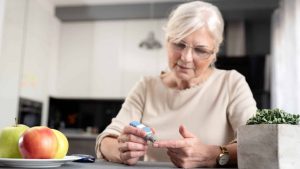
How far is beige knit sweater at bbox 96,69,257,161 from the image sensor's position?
1.11m

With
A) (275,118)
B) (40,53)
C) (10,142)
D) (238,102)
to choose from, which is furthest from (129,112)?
(40,53)

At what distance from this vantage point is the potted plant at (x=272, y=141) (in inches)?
22.0

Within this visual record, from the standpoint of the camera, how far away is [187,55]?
1.10 m

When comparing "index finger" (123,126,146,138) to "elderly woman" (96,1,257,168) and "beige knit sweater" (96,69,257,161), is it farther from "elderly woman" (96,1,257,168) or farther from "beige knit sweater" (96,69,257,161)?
"beige knit sweater" (96,69,257,161)

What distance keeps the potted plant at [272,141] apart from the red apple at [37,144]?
36 centimetres

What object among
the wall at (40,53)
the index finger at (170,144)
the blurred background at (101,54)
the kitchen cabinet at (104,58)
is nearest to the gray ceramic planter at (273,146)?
the index finger at (170,144)

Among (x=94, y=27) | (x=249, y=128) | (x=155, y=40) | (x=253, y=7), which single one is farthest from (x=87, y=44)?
(x=249, y=128)

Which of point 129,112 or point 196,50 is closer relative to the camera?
point 196,50

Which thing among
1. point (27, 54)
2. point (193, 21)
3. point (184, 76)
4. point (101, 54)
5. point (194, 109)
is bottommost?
point (194, 109)

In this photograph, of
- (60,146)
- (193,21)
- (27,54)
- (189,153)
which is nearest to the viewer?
(60,146)

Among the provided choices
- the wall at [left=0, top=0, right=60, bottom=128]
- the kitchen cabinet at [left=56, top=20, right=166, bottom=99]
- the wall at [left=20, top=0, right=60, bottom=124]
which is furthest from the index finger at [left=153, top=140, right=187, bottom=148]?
the kitchen cabinet at [left=56, top=20, right=166, bottom=99]

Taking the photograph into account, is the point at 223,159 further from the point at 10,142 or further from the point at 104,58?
the point at 104,58

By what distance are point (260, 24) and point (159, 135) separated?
3.05 m

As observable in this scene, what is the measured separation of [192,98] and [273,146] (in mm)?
648
